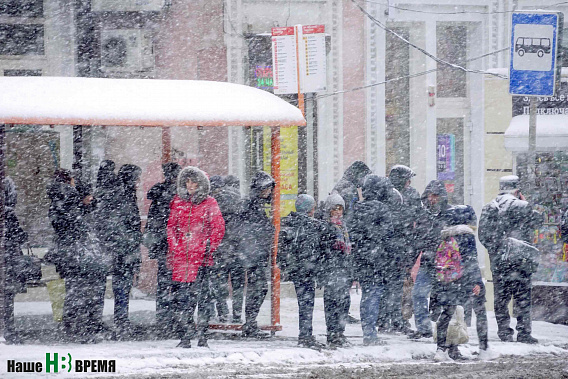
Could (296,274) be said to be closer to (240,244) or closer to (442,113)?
(240,244)

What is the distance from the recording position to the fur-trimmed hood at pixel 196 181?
30.5ft

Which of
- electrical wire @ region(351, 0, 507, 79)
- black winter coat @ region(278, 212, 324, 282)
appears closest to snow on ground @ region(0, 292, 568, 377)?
black winter coat @ region(278, 212, 324, 282)

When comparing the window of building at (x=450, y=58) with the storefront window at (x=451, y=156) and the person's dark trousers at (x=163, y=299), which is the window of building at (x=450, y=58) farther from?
the person's dark trousers at (x=163, y=299)

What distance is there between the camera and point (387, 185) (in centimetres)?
1014

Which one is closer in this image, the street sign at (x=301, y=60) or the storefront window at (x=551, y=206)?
the street sign at (x=301, y=60)

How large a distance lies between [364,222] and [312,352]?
5.10 ft

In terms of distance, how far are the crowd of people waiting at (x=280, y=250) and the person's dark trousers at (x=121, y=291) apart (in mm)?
13

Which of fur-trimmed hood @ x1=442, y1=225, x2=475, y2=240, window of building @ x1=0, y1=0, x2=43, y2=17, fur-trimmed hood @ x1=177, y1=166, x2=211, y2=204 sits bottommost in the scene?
fur-trimmed hood @ x1=442, y1=225, x2=475, y2=240

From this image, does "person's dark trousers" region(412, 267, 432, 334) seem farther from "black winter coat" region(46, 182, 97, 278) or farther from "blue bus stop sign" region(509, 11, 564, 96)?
"black winter coat" region(46, 182, 97, 278)

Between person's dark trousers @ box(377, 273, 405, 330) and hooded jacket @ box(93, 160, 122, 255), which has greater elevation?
hooded jacket @ box(93, 160, 122, 255)

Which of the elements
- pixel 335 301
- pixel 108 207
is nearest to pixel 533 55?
pixel 335 301

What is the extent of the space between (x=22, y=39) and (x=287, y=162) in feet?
15.5

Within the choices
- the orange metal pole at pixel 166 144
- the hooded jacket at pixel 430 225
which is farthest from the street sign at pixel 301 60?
the hooded jacket at pixel 430 225

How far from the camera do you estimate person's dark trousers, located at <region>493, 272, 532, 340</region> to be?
410 inches
